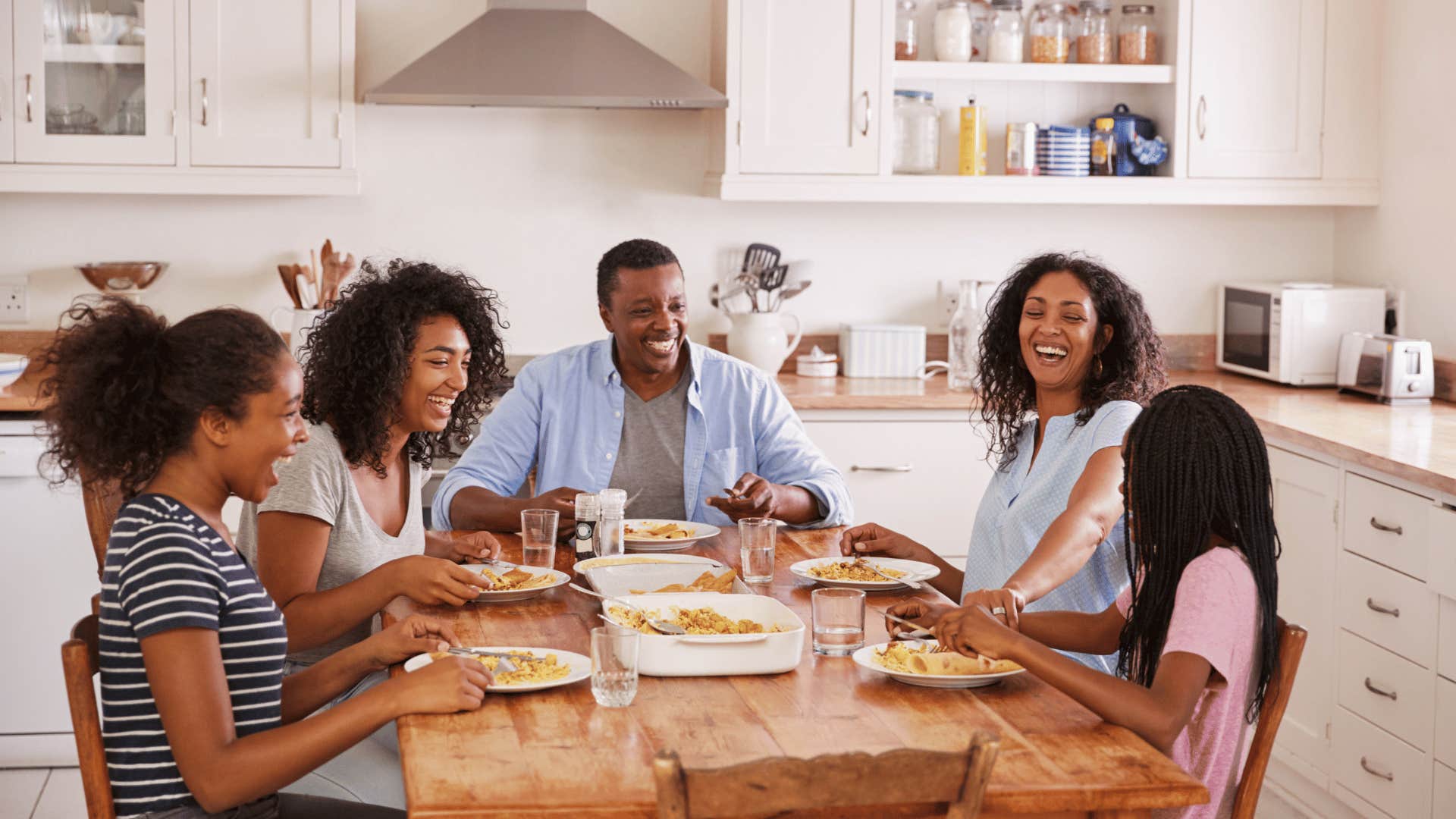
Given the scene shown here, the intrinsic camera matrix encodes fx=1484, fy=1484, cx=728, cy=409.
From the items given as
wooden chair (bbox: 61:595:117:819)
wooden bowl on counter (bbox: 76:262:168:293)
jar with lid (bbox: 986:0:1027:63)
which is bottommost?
wooden chair (bbox: 61:595:117:819)

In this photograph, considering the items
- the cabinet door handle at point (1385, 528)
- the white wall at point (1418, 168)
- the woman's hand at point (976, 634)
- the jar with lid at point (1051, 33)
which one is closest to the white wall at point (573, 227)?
the white wall at point (1418, 168)

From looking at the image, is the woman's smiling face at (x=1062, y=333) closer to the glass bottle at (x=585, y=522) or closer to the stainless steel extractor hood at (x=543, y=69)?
the glass bottle at (x=585, y=522)

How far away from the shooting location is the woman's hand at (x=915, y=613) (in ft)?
6.19

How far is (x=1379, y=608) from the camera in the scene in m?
3.10

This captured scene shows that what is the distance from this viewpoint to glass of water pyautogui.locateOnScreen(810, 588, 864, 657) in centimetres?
182

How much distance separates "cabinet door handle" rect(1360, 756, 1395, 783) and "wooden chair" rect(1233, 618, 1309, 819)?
1.54 m

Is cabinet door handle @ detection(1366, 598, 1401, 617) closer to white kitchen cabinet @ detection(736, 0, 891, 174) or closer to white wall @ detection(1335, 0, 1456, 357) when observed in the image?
white wall @ detection(1335, 0, 1456, 357)

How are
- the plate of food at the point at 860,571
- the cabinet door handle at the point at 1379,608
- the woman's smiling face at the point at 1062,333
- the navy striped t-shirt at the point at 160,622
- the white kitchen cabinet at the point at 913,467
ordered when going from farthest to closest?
the white kitchen cabinet at the point at 913,467 < the cabinet door handle at the point at 1379,608 < the woman's smiling face at the point at 1062,333 < the plate of food at the point at 860,571 < the navy striped t-shirt at the point at 160,622

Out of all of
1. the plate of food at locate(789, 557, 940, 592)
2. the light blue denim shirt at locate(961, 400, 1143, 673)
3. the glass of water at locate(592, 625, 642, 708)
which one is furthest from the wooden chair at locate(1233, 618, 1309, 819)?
the glass of water at locate(592, 625, 642, 708)

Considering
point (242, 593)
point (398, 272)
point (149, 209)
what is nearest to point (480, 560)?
point (398, 272)

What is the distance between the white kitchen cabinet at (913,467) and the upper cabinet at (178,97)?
1466mm

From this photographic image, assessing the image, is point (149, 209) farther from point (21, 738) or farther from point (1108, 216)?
point (1108, 216)

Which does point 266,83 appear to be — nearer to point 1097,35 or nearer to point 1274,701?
point 1097,35

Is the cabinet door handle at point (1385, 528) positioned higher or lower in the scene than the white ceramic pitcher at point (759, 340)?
lower
